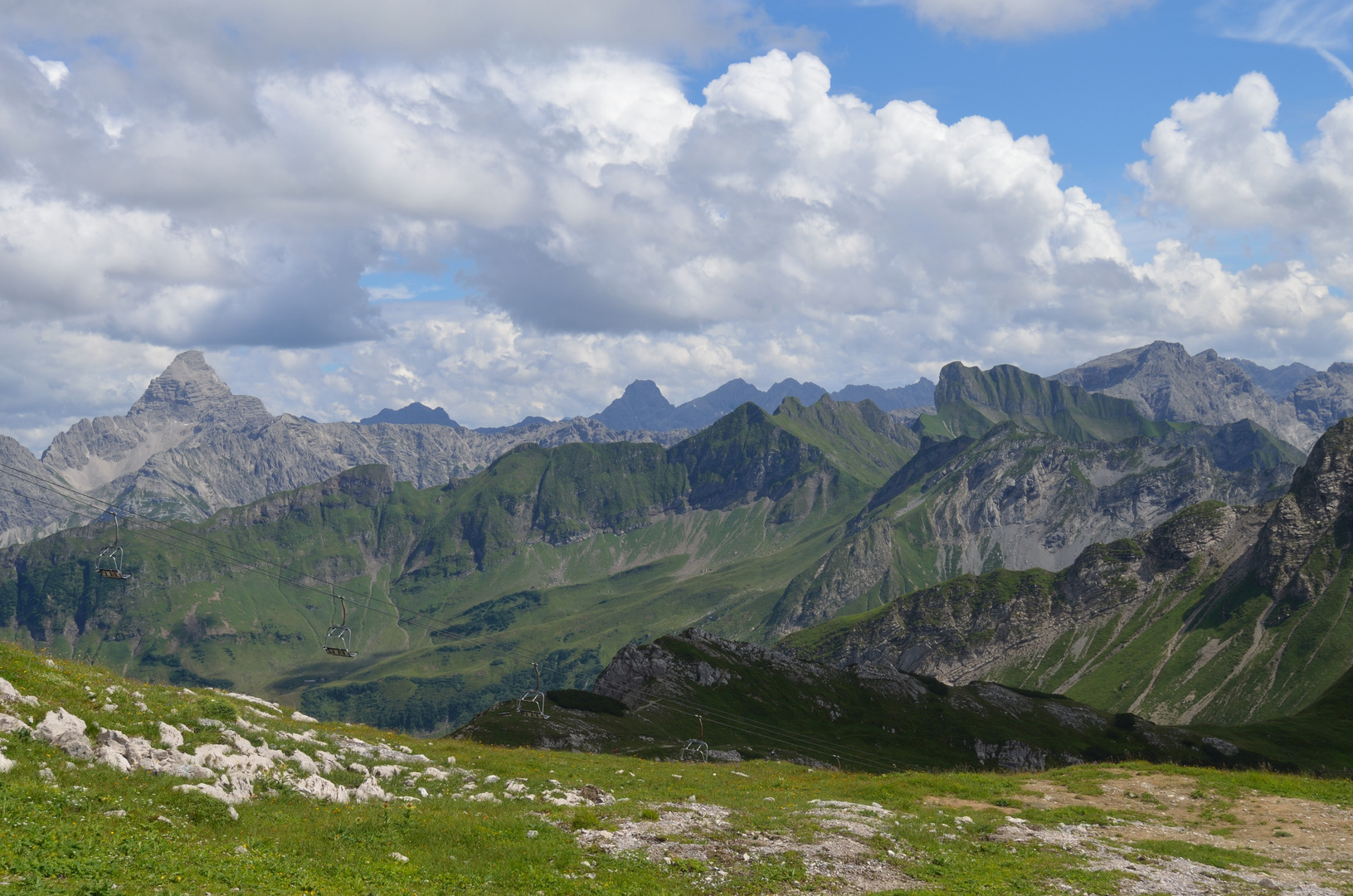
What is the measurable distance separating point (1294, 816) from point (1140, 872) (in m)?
14.4

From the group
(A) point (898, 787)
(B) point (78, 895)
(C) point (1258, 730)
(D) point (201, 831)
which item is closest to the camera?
(B) point (78, 895)

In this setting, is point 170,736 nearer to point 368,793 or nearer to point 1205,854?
point 368,793

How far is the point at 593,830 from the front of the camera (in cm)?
3162

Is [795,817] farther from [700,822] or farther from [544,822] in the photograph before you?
[544,822]

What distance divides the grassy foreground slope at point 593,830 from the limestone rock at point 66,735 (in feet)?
1.31

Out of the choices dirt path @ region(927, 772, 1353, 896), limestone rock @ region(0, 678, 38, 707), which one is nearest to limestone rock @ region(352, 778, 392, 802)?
limestone rock @ region(0, 678, 38, 707)

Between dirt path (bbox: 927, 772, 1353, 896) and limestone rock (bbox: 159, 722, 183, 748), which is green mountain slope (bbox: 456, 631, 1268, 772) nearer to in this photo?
dirt path (bbox: 927, 772, 1353, 896)

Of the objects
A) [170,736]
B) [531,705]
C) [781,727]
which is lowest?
[781,727]

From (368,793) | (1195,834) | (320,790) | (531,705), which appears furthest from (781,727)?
(320,790)

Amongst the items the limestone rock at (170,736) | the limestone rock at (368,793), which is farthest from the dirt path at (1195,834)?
the limestone rock at (170,736)

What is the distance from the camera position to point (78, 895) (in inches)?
766

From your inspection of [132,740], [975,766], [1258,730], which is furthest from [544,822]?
[1258,730]

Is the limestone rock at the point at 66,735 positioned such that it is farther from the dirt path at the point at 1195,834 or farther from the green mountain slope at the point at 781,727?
the green mountain slope at the point at 781,727

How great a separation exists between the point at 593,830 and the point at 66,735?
1827 cm
